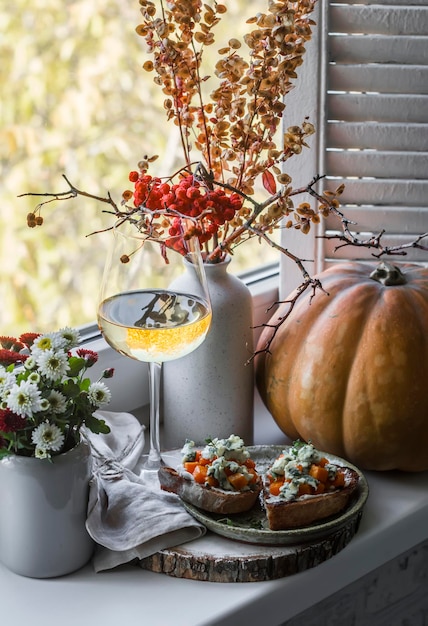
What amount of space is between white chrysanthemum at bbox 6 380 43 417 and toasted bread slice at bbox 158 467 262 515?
214mm

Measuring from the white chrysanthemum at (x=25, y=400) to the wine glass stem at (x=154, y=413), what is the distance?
0.22 metres

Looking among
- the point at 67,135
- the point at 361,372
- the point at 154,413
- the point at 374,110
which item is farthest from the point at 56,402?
the point at 67,135

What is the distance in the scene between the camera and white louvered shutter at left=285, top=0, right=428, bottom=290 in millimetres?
1264

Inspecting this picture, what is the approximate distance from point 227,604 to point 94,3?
3.96ft

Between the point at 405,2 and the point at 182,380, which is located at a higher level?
the point at 405,2

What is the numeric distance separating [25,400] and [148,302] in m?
0.22

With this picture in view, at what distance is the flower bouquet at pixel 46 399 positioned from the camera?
861 mm

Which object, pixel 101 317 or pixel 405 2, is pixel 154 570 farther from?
pixel 405 2

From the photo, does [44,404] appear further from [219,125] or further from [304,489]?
[219,125]

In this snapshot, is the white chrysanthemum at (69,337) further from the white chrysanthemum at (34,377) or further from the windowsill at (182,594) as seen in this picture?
the windowsill at (182,594)

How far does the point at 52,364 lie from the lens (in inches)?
34.8

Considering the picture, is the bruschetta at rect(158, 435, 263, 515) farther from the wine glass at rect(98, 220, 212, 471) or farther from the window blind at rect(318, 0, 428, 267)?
the window blind at rect(318, 0, 428, 267)

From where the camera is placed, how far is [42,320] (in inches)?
70.7

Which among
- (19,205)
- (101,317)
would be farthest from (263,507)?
(19,205)
